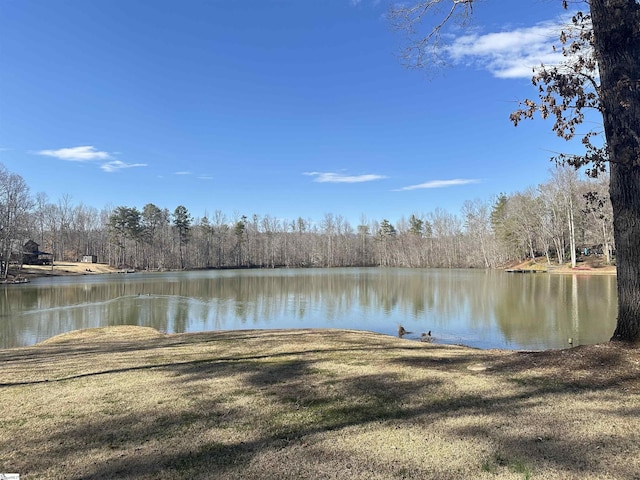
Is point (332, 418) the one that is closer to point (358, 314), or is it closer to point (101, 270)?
point (358, 314)

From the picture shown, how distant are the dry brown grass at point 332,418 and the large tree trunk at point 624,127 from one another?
2.45 ft

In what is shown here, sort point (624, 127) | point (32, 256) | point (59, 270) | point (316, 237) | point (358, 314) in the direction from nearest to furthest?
1. point (624, 127)
2. point (358, 314)
3. point (59, 270)
4. point (32, 256)
5. point (316, 237)

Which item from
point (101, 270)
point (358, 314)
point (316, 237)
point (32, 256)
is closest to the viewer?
point (358, 314)

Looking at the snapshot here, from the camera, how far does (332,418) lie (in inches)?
147

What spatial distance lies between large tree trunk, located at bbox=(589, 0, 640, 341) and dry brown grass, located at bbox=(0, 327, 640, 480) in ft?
2.45

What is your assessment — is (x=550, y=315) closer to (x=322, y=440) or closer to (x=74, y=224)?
(x=322, y=440)

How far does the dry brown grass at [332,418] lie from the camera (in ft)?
9.39

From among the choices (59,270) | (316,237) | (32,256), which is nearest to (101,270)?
(59,270)

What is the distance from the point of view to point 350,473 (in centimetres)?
276

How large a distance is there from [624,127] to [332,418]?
5.21 meters

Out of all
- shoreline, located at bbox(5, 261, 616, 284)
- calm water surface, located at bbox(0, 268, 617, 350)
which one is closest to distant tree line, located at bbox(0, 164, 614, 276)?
shoreline, located at bbox(5, 261, 616, 284)

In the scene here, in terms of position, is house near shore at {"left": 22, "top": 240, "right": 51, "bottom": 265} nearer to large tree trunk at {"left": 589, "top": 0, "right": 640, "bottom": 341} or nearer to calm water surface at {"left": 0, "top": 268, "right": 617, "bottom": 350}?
calm water surface at {"left": 0, "top": 268, "right": 617, "bottom": 350}

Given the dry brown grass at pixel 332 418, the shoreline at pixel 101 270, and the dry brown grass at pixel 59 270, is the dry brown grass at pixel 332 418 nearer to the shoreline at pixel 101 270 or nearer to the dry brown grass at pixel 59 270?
the shoreline at pixel 101 270

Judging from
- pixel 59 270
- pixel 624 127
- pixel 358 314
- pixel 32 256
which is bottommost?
pixel 358 314
